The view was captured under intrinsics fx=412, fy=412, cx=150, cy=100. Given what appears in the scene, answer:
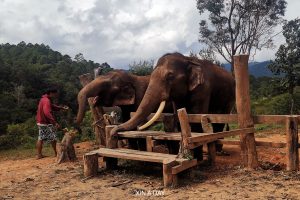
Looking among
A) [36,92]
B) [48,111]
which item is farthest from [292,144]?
[36,92]

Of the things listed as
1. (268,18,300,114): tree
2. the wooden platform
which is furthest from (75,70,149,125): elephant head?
(268,18,300,114): tree

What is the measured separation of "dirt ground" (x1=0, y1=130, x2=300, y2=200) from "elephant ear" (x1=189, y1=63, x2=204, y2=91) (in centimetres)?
169

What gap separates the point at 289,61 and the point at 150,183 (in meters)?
17.2

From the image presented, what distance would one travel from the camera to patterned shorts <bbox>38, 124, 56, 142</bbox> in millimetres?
10336

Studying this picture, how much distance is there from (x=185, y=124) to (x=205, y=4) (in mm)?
20185

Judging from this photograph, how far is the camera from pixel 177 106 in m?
8.98

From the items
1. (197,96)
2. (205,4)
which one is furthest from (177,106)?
(205,4)

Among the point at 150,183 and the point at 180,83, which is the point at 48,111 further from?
the point at 150,183

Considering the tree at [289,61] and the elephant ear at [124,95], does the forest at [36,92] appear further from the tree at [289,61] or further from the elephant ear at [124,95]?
the elephant ear at [124,95]

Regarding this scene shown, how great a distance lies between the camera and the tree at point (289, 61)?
21094mm

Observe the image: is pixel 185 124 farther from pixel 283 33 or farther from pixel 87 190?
pixel 283 33

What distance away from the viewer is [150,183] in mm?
6719

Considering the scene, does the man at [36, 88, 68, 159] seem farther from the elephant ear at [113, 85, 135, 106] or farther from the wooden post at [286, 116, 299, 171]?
the wooden post at [286, 116, 299, 171]

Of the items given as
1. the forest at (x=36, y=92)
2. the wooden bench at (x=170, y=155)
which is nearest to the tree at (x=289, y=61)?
the forest at (x=36, y=92)
